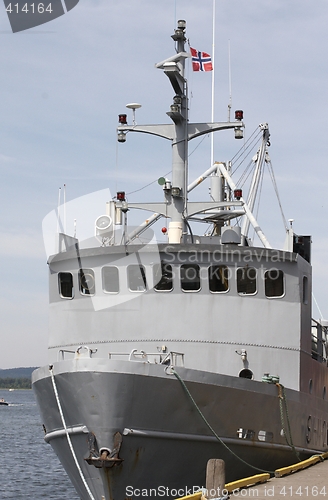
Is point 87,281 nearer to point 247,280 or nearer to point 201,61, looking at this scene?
point 247,280

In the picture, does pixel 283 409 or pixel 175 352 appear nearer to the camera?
pixel 175 352

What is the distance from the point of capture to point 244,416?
15.7 m

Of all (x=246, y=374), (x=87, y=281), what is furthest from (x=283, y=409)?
(x=87, y=281)

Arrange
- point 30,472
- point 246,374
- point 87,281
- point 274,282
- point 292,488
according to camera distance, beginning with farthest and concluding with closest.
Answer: point 30,472 → point 87,281 → point 274,282 → point 246,374 → point 292,488

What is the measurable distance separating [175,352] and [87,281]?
350 centimetres

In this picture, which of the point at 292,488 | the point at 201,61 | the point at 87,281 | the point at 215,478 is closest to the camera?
the point at 215,478

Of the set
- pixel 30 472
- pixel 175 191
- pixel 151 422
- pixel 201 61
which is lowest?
pixel 30 472

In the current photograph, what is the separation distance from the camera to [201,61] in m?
20.1

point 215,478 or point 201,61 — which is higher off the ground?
point 201,61

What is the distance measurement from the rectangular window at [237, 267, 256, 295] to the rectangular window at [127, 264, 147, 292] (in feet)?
6.98

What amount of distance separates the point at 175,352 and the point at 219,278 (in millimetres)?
2596

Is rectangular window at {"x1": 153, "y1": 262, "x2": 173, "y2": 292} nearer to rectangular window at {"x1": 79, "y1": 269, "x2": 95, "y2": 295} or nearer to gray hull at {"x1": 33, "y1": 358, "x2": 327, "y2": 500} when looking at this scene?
rectangular window at {"x1": 79, "y1": 269, "x2": 95, "y2": 295}

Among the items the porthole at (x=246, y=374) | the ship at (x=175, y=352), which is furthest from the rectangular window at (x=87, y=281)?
the porthole at (x=246, y=374)

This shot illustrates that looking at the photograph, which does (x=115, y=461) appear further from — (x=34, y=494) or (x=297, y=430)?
(x=34, y=494)
